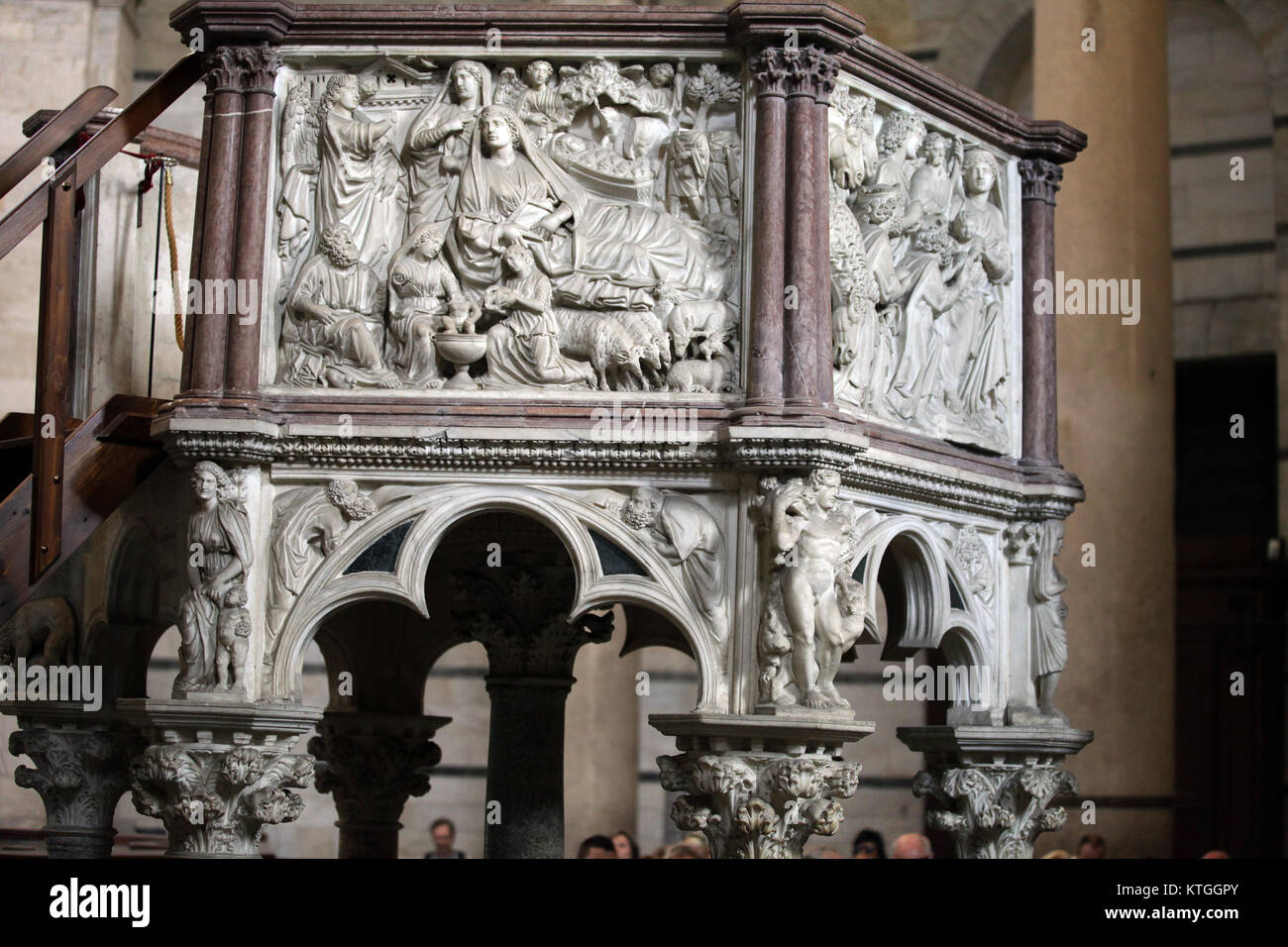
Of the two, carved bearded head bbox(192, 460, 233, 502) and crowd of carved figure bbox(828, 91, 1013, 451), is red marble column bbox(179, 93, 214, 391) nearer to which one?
carved bearded head bbox(192, 460, 233, 502)

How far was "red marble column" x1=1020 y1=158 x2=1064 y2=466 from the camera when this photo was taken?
1064cm

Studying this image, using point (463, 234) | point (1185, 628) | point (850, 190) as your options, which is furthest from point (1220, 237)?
point (463, 234)

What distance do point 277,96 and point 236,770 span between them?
3170 mm

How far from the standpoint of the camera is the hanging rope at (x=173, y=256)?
10.8 m

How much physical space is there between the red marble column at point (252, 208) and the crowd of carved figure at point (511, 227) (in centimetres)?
14

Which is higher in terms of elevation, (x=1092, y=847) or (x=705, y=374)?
(x=705, y=374)

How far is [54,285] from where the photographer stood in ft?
31.0

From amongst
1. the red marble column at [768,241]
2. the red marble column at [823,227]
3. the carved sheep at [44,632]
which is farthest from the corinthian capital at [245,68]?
the carved sheep at [44,632]

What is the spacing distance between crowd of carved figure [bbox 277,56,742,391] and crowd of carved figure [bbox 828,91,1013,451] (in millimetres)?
653

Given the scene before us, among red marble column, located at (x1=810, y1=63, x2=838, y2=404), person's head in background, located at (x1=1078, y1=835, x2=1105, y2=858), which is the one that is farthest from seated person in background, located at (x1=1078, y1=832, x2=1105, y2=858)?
red marble column, located at (x1=810, y1=63, x2=838, y2=404)

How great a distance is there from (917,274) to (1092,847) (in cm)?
517

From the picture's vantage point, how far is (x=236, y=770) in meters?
8.73

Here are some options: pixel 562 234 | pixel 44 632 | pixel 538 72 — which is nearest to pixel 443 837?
pixel 44 632

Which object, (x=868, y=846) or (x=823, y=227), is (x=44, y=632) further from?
(x=868, y=846)
